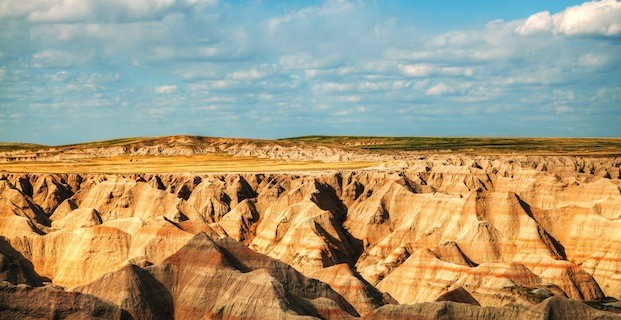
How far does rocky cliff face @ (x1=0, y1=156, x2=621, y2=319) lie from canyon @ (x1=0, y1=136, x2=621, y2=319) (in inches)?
6.0

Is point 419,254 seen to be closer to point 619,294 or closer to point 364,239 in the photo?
point 619,294

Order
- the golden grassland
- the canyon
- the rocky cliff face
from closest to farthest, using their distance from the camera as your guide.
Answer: the canyon
the rocky cliff face
the golden grassland

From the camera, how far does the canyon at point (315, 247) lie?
159ft

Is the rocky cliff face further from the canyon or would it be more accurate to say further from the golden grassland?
the golden grassland

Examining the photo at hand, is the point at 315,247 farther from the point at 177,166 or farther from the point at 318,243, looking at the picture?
the point at 177,166

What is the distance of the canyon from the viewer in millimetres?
48469

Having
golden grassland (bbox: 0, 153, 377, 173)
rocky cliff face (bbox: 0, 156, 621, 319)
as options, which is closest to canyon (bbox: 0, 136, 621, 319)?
rocky cliff face (bbox: 0, 156, 621, 319)

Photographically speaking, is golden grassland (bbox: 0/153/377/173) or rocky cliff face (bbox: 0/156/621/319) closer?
rocky cliff face (bbox: 0/156/621/319)

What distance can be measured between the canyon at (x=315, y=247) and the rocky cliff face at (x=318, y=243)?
15 centimetres

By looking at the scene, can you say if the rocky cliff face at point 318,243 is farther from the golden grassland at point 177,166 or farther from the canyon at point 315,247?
the golden grassland at point 177,166

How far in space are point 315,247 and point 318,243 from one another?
60cm

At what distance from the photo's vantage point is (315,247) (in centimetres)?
8462

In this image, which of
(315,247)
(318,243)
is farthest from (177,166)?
(315,247)

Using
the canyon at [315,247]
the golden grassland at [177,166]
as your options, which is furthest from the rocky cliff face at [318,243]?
the golden grassland at [177,166]
